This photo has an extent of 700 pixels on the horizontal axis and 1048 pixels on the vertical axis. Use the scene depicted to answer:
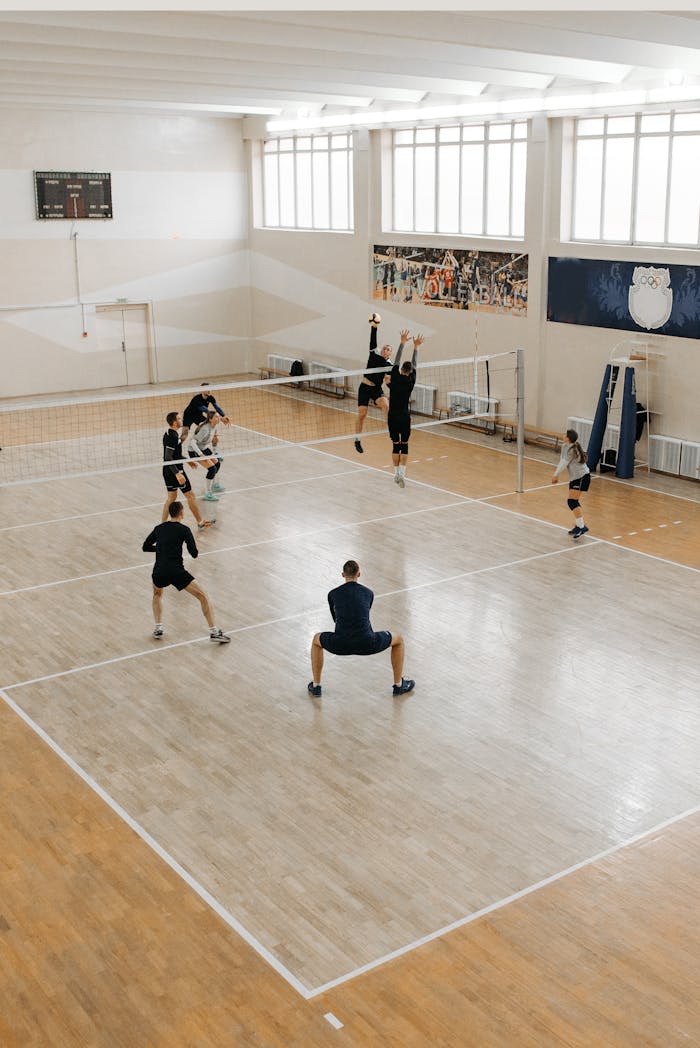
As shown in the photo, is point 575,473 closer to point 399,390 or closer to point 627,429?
point 399,390

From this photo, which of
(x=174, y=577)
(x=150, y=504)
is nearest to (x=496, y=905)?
(x=174, y=577)

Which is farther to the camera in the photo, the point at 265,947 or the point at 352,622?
the point at 352,622

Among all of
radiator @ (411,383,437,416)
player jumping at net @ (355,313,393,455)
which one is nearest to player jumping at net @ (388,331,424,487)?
player jumping at net @ (355,313,393,455)

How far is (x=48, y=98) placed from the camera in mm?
20641

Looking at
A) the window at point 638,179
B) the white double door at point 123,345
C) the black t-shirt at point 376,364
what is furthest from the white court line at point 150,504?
the white double door at point 123,345

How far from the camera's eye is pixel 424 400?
832 inches

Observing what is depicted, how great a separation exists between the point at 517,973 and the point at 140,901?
7.79 feet

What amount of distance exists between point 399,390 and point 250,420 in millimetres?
6492

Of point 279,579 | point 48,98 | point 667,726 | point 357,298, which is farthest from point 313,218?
point 667,726

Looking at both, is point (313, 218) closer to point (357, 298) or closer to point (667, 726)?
point (357, 298)

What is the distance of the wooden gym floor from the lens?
5.84 m

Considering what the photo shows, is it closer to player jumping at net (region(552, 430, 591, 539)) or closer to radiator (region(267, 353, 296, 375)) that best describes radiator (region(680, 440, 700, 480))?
player jumping at net (region(552, 430, 591, 539))

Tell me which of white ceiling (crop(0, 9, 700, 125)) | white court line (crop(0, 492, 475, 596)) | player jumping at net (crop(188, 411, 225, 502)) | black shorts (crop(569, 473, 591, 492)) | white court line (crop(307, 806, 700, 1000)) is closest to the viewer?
white court line (crop(307, 806, 700, 1000))

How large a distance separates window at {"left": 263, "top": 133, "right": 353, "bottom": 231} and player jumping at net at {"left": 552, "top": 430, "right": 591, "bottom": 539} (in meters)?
11.3
